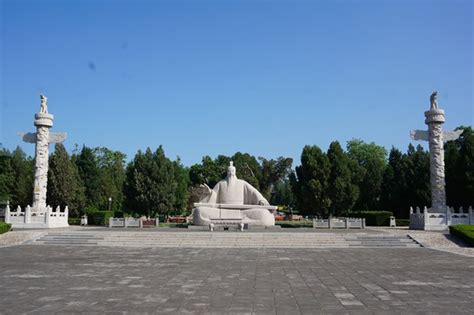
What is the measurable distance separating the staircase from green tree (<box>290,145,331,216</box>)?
11.1m

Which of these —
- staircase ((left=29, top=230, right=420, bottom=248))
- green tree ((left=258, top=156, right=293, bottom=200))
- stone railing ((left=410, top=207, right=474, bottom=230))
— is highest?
green tree ((left=258, top=156, right=293, bottom=200))

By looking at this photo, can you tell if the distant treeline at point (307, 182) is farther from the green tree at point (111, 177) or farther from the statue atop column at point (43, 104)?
the statue atop column at point (43, 104)

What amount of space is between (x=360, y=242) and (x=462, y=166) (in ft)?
47.9

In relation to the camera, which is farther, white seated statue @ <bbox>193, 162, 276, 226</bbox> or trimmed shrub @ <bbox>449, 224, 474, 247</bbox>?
white seated statue @ <bbox>193, 162, 276, 226</bbox>

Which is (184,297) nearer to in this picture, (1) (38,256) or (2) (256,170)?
(1) (38,256)

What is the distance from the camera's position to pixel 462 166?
28.4m

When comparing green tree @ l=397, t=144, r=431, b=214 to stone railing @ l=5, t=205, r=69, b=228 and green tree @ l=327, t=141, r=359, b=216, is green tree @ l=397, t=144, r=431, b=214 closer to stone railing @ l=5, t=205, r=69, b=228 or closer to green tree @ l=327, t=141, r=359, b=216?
green tree @ l=327, t=141, r=359, b=216

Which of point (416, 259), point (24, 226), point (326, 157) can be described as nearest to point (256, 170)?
point (326, 157)

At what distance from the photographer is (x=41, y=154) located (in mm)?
26625

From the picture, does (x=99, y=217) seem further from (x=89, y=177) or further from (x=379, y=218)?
(x=379, y=218)

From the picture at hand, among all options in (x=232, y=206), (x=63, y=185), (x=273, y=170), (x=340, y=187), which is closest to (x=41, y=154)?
(x=63, y=185)

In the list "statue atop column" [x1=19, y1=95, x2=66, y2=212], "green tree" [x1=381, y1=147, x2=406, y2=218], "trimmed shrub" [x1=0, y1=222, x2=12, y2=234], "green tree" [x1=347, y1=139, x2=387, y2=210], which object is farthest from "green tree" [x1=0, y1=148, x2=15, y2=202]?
"green tree" [x1=381, y1=147, x2=406, y2=218]

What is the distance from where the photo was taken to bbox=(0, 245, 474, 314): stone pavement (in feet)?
21.3

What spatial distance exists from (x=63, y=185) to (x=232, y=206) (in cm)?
1815
